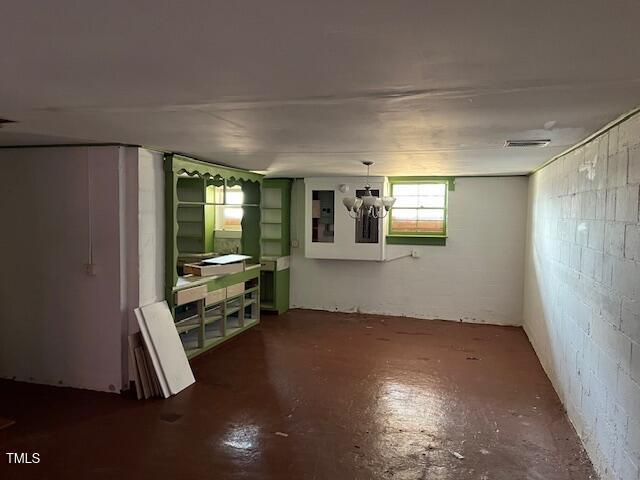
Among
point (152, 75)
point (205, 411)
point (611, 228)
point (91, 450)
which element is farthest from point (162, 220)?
point (611, 228)

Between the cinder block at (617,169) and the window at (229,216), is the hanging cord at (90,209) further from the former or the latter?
the cinder block at (617,169)

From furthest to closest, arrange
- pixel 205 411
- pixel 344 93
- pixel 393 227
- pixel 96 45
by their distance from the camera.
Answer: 1. pixel 393 227
2. pixel 205 411
3. pixel 344 93
4. pixel 96 45

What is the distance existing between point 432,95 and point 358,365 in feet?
10.8

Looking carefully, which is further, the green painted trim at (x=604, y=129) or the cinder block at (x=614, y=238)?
the cinder block at (x=614, y=238)

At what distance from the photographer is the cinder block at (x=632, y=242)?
7.64 feet

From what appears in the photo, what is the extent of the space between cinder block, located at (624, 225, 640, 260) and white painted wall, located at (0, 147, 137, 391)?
3.52 meters

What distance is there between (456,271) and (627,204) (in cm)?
444

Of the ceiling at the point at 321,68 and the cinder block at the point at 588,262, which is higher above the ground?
the ceiling at the point at 321,68

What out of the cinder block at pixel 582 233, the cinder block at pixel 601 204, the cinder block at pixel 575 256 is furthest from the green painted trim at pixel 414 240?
the cinder block at pixel 601 204

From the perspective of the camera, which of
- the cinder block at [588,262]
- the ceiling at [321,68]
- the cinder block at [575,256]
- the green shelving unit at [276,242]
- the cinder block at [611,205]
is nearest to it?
the ceiling at [321,68]

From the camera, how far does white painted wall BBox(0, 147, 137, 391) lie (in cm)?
405

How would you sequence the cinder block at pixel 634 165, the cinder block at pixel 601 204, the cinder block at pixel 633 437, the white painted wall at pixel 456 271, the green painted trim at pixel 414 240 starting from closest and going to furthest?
1. the cinder block at pixel 633 437
2. the cinder block at pixel 634 165
3. the cinder block at pixel 601 204
4. the white painted wall at pixel 456 271
5. the green painted trim at pixel 414 240

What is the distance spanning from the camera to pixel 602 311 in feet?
9.32

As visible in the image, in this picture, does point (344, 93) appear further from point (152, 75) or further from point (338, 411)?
point (338, 411)
